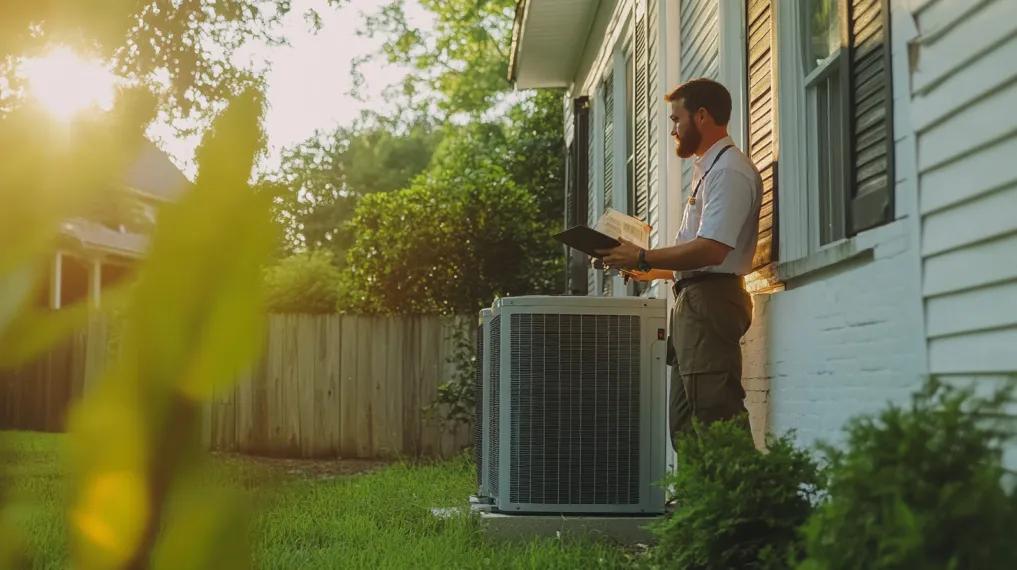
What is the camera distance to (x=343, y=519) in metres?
5.46

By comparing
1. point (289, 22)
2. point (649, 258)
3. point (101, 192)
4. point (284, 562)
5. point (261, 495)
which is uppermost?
point (289, 22)

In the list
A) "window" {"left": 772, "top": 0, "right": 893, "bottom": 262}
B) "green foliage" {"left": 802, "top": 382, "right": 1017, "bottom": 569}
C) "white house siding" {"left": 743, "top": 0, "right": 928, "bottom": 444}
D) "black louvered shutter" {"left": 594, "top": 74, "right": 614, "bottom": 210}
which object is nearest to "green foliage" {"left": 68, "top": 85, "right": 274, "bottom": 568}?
"green foliage" {"left": 802, "top": 382, "right": 1017, "bottom": 569}

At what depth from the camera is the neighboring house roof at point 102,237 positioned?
0.38m

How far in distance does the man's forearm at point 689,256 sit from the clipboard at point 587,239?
0.18m

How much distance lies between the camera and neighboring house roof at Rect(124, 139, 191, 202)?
0.38 metres

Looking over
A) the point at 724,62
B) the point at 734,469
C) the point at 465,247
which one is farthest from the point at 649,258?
the point at 465,247

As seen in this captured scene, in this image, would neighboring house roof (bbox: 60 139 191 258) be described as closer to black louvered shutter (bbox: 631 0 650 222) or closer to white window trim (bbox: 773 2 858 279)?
white window trim (bbox: 773 2 858 279)

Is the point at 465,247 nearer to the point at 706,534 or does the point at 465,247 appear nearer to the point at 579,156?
the point at 579,156

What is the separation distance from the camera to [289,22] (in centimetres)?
1378

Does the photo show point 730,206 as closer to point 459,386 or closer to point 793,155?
point 793,155

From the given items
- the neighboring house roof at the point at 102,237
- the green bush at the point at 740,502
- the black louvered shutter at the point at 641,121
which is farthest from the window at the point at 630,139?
the neighboring house roof at the point at 102,237

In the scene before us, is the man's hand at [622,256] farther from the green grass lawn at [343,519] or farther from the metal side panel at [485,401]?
the metal side panel at [485,401]

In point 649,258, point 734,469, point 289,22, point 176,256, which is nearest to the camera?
point 176,256

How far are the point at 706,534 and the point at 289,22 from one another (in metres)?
11.7
